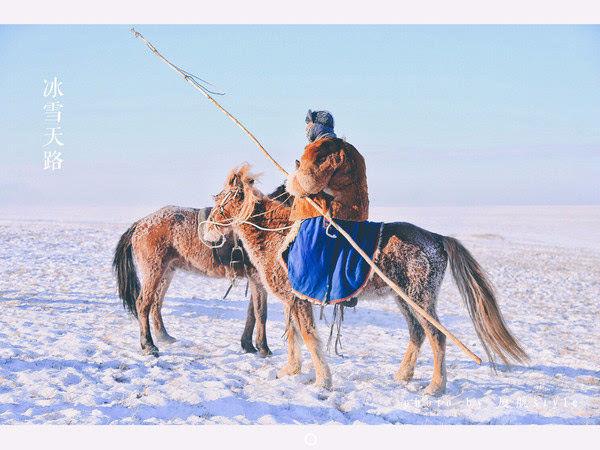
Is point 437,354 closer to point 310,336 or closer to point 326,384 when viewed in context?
point 326,384

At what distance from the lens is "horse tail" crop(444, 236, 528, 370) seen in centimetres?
441

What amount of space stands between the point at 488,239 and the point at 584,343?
15101mm

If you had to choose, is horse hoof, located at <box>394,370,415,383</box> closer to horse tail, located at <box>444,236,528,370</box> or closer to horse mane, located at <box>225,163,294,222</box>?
horse tail, located at <box>444,236,528,370</box>

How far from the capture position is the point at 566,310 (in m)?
8.62

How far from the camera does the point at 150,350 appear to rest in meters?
5.38

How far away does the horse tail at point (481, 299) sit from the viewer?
4406mm

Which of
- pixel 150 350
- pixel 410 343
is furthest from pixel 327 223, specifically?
pixel 150 350

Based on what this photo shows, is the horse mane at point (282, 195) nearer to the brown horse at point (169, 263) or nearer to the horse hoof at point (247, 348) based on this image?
the brown horse at point (169, 263)

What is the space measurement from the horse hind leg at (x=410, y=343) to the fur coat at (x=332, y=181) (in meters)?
0.88

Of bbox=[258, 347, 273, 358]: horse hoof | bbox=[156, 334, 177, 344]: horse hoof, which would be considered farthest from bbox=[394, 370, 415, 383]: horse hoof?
bbox=[156, 334, 177, 344]: horse hoof

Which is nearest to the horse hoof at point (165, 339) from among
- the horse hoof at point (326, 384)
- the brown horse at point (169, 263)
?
the brown horse at point (169, 263)

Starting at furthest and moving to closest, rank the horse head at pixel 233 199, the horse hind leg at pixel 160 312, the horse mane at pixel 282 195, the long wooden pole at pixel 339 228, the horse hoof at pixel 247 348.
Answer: the horse hind leg at pixel 160 312, the horse hoof at pixel 247 348, the horse mane at pixel 282 195, the horse head at pixel 233 199, the long wooden pole at pixel 339 228

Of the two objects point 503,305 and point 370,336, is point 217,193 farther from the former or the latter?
point 503,305
